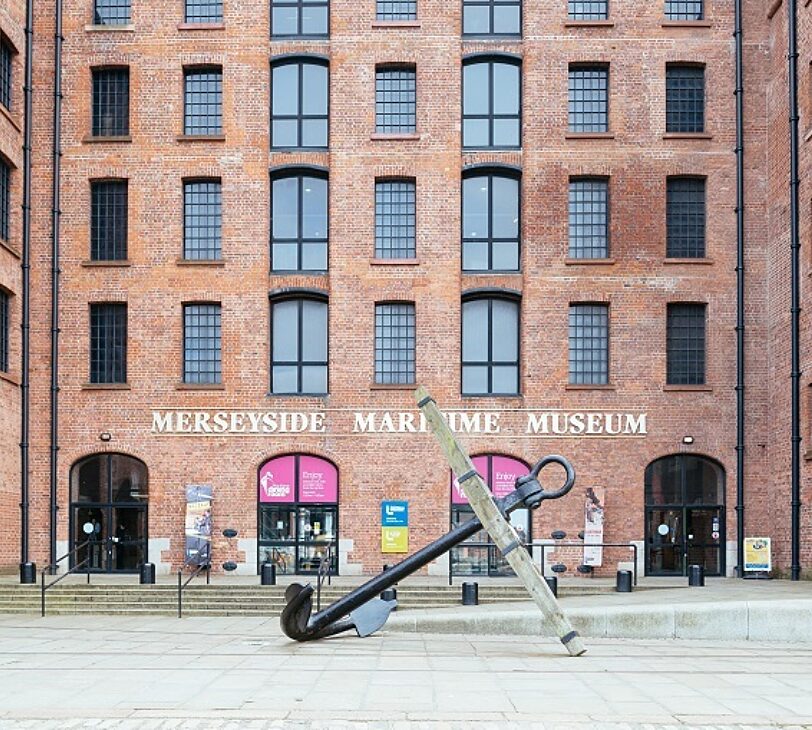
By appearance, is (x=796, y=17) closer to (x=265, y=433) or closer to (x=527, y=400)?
(x=527, y=400)

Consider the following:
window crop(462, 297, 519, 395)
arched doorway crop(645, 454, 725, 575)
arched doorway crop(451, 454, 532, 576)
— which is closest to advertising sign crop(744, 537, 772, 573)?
arched doorway crop(645, 454, 725, 575)

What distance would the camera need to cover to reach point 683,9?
30.9 m

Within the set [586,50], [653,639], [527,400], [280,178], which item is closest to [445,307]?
[527,400]

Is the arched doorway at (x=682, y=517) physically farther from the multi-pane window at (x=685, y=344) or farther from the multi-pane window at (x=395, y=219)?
the multi-pane window at (x=395, y=219)

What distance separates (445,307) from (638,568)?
7.70 meters

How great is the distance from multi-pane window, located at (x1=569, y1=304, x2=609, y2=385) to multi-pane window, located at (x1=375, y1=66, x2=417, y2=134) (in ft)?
20.5

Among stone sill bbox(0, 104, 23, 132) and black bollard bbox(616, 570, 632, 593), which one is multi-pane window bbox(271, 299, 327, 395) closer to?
stone sill bbox(0, 104, 23, 132)

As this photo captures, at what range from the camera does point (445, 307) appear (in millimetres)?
30188

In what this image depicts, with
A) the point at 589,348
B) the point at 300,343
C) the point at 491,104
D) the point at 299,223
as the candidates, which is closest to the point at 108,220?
the point at 299,223

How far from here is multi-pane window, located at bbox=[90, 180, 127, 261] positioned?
30906 millimetres

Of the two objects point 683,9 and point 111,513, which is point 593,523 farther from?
point 683,9

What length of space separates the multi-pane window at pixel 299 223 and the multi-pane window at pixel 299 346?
0.98m

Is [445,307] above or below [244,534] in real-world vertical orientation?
above

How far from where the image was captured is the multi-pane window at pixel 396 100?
1217 inches
